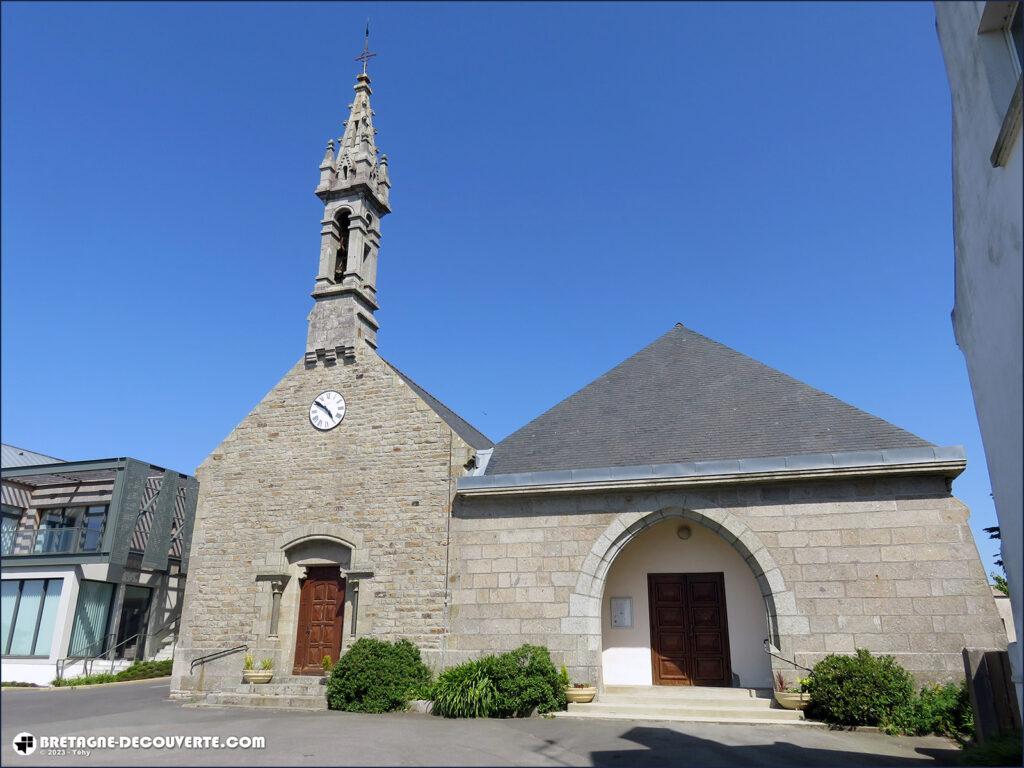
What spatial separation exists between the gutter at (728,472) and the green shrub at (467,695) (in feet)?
10.00

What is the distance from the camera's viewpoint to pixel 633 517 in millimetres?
11672

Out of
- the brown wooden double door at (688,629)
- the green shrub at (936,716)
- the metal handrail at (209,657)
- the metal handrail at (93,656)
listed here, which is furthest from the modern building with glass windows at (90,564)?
the green shrub at (936,716)

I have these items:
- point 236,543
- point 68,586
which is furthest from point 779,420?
point 68,586

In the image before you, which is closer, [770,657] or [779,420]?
[770,657]

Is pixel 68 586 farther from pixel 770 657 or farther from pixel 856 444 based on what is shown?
pixel 856 444

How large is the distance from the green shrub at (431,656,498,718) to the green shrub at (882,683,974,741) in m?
5.47

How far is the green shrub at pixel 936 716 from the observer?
8914 mm

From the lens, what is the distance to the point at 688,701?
1052 cm

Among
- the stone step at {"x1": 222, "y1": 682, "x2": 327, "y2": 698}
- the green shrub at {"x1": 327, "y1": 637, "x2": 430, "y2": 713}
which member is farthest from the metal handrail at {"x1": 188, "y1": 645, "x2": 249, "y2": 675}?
the green shrub at {"x1": 327, "y1": 637, "x2": 430, "y2": 713}

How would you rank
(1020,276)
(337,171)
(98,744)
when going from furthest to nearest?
(337,171), (98,744), (1020,276)

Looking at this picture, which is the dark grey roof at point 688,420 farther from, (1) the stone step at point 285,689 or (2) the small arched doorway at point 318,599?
(1) the stone step at point 285,689

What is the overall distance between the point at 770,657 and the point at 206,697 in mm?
9797

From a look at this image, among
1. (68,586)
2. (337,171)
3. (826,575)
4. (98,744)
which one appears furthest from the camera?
(68,586)

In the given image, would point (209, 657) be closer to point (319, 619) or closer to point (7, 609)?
point (319, 619)
